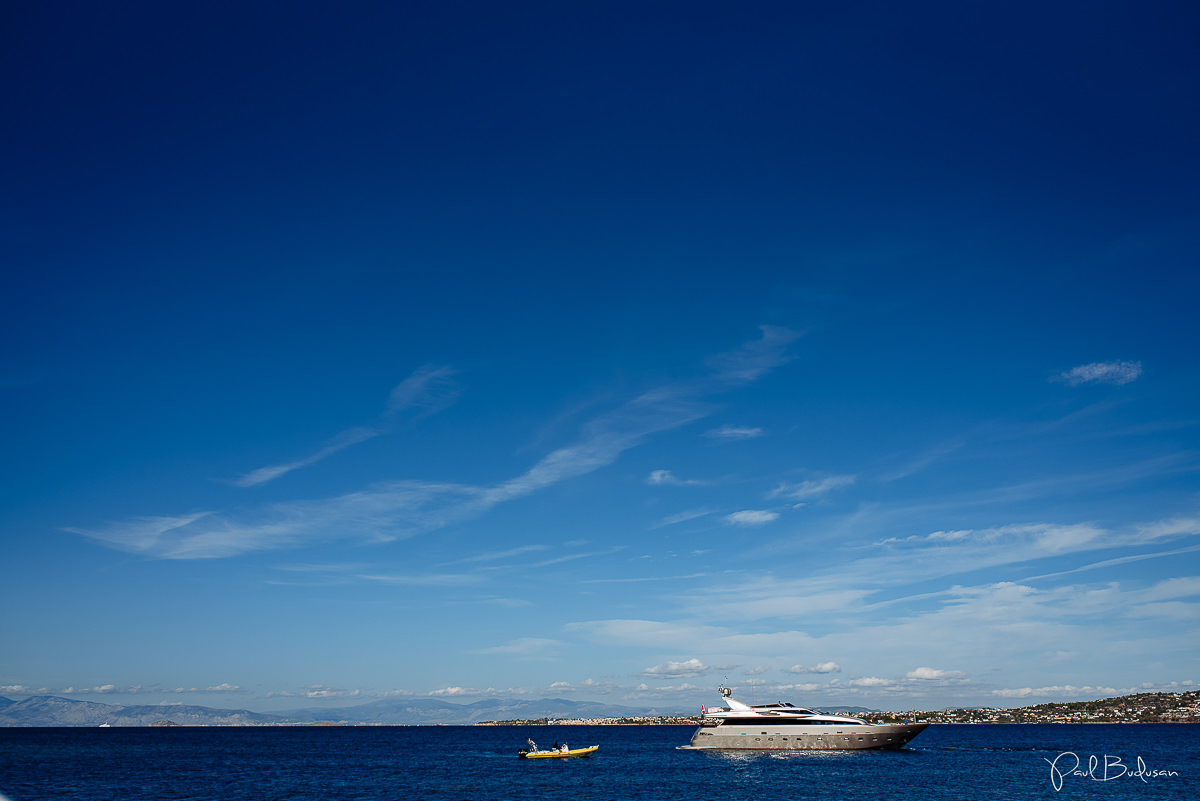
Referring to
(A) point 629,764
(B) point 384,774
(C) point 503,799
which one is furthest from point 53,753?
(C) point 503,799

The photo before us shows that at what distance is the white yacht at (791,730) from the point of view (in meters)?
113

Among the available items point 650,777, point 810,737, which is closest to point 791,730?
point 810,737

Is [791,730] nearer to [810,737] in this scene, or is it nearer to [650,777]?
[810,737]

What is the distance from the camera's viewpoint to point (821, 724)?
113 meters

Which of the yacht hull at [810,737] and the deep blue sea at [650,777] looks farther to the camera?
the yacht hull at [810,737]

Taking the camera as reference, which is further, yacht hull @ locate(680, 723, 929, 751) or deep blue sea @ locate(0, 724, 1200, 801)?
yacht hull @ locate(680, 723, 929, 751)

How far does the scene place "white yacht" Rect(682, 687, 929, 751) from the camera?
371 feet

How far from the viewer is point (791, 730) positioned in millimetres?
112875

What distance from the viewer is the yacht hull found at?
112875mm

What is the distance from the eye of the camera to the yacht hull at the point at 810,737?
113 metres

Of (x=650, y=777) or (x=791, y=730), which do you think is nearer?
(x=650, y=777)

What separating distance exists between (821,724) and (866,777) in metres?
26.8

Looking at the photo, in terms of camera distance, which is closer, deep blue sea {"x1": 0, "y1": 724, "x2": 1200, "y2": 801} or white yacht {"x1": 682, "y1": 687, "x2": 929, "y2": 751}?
deep blue sea {"x1": 0, "y1": 724, "x2": 1200, "y2": 801}

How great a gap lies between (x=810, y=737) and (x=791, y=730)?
328 centimetres
